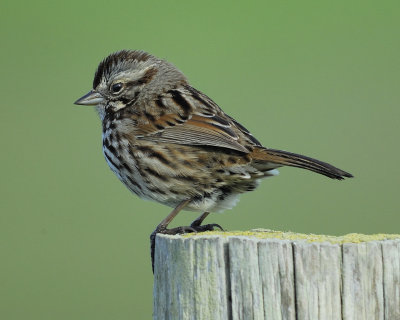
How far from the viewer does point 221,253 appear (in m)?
3.38

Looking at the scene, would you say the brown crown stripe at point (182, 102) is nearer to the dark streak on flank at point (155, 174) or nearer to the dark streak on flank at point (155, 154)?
the dark streak on flank at point (155, 154)

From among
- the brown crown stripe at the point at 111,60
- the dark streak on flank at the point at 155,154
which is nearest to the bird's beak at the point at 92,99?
the brown crown stripe at the point at 111,60

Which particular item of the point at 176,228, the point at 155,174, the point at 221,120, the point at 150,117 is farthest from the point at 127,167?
the point at 176,228

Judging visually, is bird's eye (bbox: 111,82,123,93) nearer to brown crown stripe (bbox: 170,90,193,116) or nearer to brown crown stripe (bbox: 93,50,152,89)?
brown crown stripe (bbox: 93,50,152,89)

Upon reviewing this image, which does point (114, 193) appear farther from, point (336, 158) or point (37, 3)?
point (37, 3)

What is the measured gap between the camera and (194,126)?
5652 millimetres

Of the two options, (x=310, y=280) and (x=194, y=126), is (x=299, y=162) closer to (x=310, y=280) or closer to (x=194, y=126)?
(x=194, y=126)

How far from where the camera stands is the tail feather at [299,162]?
4965 mm

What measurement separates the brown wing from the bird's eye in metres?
0.43

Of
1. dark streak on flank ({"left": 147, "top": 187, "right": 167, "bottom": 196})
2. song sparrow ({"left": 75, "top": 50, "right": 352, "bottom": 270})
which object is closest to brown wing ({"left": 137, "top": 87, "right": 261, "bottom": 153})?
song sparrow ({"left": 75, "top": 50, "right": 352, "bottom": 270})

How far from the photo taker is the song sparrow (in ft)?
17.8

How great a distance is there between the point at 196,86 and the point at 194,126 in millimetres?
6445

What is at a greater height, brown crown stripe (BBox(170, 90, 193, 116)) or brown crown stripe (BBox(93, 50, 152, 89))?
brown crown stripe (BBox(93, 50, 152, 89))

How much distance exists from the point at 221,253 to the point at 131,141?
8.15 feet
